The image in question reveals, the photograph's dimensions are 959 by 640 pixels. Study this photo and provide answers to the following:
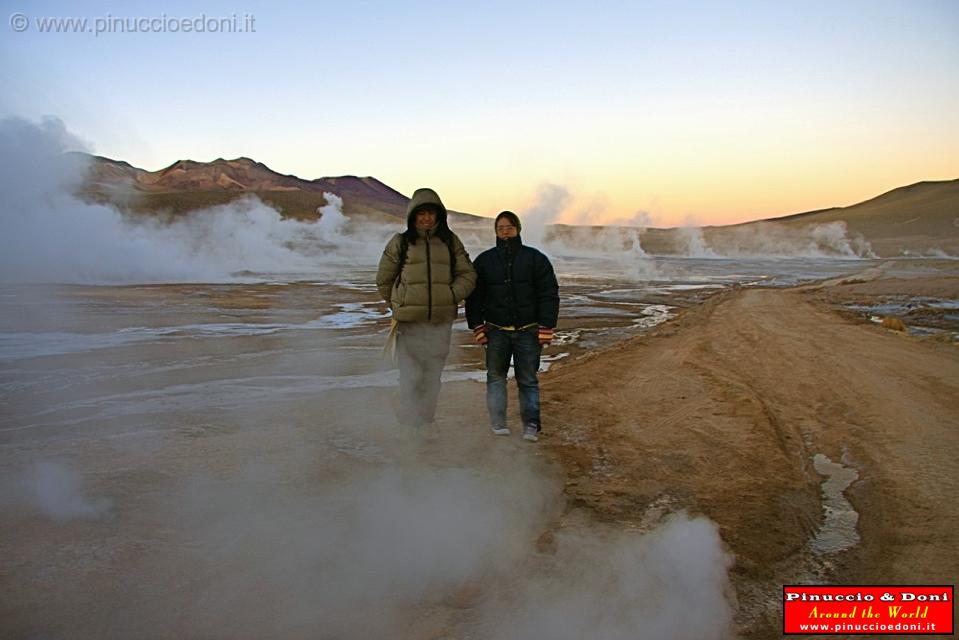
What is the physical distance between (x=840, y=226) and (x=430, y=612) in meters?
115

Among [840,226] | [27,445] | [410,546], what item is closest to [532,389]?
[410,546]

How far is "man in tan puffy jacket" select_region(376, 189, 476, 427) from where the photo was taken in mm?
4883

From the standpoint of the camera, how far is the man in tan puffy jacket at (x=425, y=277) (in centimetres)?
→ 488

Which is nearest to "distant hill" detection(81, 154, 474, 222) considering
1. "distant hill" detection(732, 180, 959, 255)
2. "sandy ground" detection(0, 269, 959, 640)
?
"sandy ground" detection(0, 269, 959, 640)

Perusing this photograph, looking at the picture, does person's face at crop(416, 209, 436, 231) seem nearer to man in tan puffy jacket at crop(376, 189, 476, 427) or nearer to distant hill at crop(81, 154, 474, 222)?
man in tan puffy jacket at crop(376, 189, 476, 427)

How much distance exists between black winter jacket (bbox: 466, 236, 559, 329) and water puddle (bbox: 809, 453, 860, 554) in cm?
215

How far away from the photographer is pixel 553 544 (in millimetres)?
3469

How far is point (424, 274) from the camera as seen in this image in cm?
491

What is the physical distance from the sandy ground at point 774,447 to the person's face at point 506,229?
1655 mm

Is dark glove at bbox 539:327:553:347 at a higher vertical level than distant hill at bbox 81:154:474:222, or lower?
lower

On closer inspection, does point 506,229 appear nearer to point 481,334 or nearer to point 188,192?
point 481,334

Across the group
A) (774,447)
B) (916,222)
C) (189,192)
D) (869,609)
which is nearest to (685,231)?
(916,222)

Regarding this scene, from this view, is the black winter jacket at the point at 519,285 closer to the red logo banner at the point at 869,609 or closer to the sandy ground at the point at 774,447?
the sandy ground at the point at 774,447

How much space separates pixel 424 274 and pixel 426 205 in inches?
19.5
